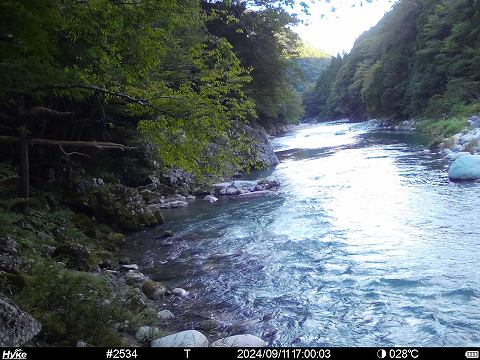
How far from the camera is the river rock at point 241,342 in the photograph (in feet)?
16.2

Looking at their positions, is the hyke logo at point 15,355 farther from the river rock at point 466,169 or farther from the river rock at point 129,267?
the river rock at point 466,169

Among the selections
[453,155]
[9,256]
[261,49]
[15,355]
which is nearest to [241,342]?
[15,355]

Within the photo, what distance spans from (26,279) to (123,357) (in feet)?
6.69

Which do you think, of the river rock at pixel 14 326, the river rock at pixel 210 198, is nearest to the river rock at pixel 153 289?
the river rock at pixel 14 326

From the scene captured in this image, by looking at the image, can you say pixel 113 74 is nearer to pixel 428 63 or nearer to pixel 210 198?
pixel 210 198

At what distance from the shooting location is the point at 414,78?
43688 millimetres

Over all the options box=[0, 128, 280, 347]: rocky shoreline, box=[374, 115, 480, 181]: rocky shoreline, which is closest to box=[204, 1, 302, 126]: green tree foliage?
box=[374, 115, 480, 181]: rocky shoreline

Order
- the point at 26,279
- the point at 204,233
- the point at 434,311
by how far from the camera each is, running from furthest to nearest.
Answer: the point at 204,233 → the point at 434,311 → the point at 26,279

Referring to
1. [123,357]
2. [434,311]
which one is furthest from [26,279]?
[434,311]

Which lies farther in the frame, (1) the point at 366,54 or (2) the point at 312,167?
(1) the point at 366,54

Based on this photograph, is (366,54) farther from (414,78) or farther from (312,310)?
(312,310)

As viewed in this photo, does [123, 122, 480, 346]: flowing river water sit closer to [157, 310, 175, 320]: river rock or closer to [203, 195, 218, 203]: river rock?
[157, 310, 175, 320]: river rock

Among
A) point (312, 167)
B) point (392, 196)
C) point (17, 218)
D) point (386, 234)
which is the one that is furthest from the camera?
point (312, 167)

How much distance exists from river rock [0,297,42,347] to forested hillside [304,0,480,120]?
31.5 m
